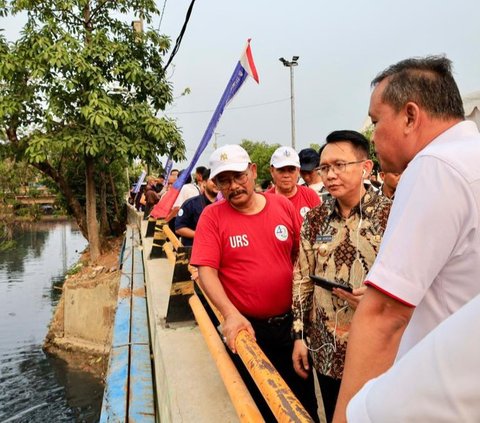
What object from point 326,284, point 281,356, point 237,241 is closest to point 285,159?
point 237,241

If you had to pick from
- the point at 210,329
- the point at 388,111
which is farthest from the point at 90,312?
the point at 388,111

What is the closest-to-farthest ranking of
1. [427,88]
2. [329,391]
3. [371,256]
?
[427,88] → [371,256] → [329,391]

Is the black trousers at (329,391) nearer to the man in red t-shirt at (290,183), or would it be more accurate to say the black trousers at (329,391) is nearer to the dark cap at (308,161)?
the man in red t-shirt at (290,183)

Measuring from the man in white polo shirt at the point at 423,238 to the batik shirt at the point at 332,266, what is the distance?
768 mm

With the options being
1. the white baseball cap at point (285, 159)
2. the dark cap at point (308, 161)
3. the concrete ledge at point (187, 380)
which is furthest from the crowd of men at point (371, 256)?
the dark cap at point (308, 161)

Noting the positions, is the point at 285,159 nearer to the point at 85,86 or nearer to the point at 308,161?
the point at 308,161

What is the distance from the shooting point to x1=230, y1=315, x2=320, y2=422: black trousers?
7.56ft

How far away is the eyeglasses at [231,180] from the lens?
2.36m

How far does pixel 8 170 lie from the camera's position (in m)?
14.4

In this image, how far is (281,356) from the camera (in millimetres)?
2375

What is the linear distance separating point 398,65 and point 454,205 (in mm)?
519

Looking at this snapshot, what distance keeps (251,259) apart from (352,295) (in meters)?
0.74

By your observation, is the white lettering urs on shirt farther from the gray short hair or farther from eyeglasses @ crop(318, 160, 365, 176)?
the gray short hair

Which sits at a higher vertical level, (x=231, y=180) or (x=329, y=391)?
(x=231, y=180)
